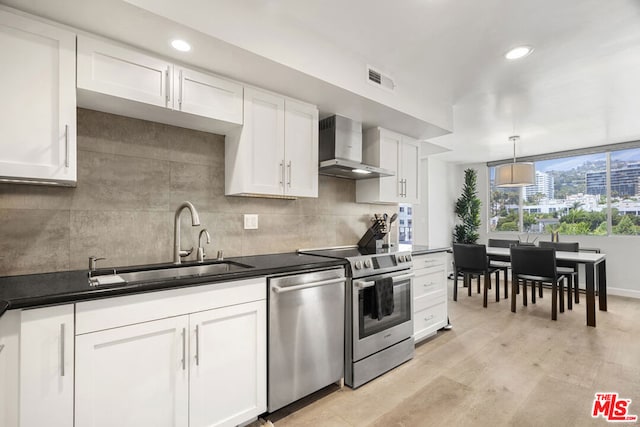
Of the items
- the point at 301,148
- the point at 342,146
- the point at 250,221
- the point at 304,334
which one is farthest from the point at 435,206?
the point at 304,334

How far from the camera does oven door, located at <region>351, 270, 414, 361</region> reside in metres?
2.30

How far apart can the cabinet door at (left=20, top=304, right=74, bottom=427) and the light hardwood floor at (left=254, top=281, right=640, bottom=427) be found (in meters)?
1.13

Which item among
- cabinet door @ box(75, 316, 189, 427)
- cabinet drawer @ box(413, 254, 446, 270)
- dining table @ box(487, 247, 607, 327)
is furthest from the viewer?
dining table @ box(487, 247, 607, 327)

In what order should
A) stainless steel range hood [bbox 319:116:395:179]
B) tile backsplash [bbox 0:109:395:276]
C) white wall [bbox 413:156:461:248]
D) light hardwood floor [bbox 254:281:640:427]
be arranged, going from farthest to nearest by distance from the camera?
1. white wall [bbox 413:156:461:248]
2. stainless steel range hood [bbox 319:116:395:179]
3. light hardwood floor [bbox 254:281:640:427]
4. tile backsplash [bbox 0:109:395:276]

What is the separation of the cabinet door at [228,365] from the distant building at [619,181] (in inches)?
254

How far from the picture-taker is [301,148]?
2498mm

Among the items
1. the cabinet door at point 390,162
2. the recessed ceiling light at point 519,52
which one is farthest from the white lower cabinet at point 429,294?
the recessed ceiling light at point 519,52

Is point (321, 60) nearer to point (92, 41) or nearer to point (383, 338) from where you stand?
point (92, 41)

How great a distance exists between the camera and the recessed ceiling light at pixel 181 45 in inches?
66.9

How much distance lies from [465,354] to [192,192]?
278cm

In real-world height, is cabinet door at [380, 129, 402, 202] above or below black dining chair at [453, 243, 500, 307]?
above

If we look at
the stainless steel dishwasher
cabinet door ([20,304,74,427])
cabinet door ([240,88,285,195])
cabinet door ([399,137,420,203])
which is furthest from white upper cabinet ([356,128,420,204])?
cabinet door ([20,304,74,427])

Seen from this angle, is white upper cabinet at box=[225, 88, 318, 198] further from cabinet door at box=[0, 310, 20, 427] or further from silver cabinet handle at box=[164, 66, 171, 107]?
cabinet door at box=[0, 310, 20, 427]

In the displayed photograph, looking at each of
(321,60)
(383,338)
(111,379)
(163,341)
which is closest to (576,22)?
(321,60)
